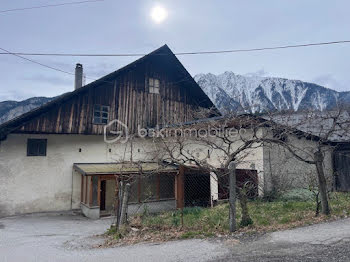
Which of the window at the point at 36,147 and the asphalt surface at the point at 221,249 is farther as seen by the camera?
the window at the point at 36,147

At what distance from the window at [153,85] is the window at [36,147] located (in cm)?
688

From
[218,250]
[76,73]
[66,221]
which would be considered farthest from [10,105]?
[218,250]

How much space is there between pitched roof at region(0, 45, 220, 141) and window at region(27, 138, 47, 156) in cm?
118

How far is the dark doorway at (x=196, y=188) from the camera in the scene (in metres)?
14.9

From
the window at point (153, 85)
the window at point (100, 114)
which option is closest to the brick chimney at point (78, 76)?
the window at point (100, 114)

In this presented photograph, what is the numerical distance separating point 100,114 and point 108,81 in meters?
1.95

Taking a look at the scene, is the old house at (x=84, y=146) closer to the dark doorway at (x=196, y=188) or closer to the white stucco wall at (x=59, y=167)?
the white stucco wall at (x=59, y=167)

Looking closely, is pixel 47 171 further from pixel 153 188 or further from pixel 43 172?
pixel 153 188

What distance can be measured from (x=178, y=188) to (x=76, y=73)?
36.6ft

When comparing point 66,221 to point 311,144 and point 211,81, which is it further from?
point 211,81

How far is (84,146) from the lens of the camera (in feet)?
49.3

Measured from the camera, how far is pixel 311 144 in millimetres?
14117

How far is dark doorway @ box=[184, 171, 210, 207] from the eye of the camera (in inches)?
587

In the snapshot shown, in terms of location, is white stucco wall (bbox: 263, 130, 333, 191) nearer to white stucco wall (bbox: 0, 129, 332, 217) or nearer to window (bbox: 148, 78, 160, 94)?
white stucco wall (bbox: 0, 129, 332, 217)
